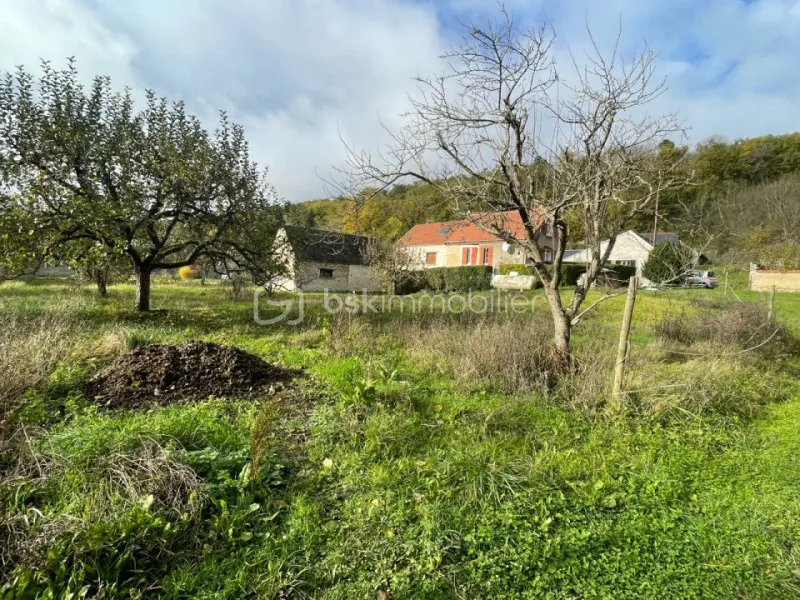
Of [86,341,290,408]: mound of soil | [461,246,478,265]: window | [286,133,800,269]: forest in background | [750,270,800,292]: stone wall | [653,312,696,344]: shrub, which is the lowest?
[86,341,290,408]: mound of soil

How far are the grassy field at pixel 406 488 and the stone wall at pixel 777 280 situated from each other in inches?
959

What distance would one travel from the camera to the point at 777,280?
914 inches

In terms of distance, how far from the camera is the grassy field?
2291mm

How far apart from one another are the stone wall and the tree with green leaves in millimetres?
27638

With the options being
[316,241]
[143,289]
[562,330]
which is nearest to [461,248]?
[143,289]

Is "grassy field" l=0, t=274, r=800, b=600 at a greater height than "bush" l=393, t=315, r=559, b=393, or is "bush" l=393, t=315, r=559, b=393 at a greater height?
"bush" l=393, t=315, r=559, b=393

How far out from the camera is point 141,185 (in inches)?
367

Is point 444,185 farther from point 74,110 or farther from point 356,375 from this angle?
point 74,110

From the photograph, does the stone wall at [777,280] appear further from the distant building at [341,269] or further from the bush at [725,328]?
the distant building at [341,269]

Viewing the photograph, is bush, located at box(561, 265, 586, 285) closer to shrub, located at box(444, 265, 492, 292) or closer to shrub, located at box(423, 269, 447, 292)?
shrub, located at box(444, 265, 492, 292)

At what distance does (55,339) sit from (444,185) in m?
6.42

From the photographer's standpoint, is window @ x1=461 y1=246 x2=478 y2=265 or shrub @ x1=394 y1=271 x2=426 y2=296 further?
window @ x1=461 y1=246 x2=478 y2=265

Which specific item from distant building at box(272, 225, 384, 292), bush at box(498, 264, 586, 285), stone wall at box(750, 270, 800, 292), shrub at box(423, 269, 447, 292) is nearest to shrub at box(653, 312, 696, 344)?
distant building at box(272, 225, 384, 292)

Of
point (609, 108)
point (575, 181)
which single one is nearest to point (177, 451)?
point (575, 181)
